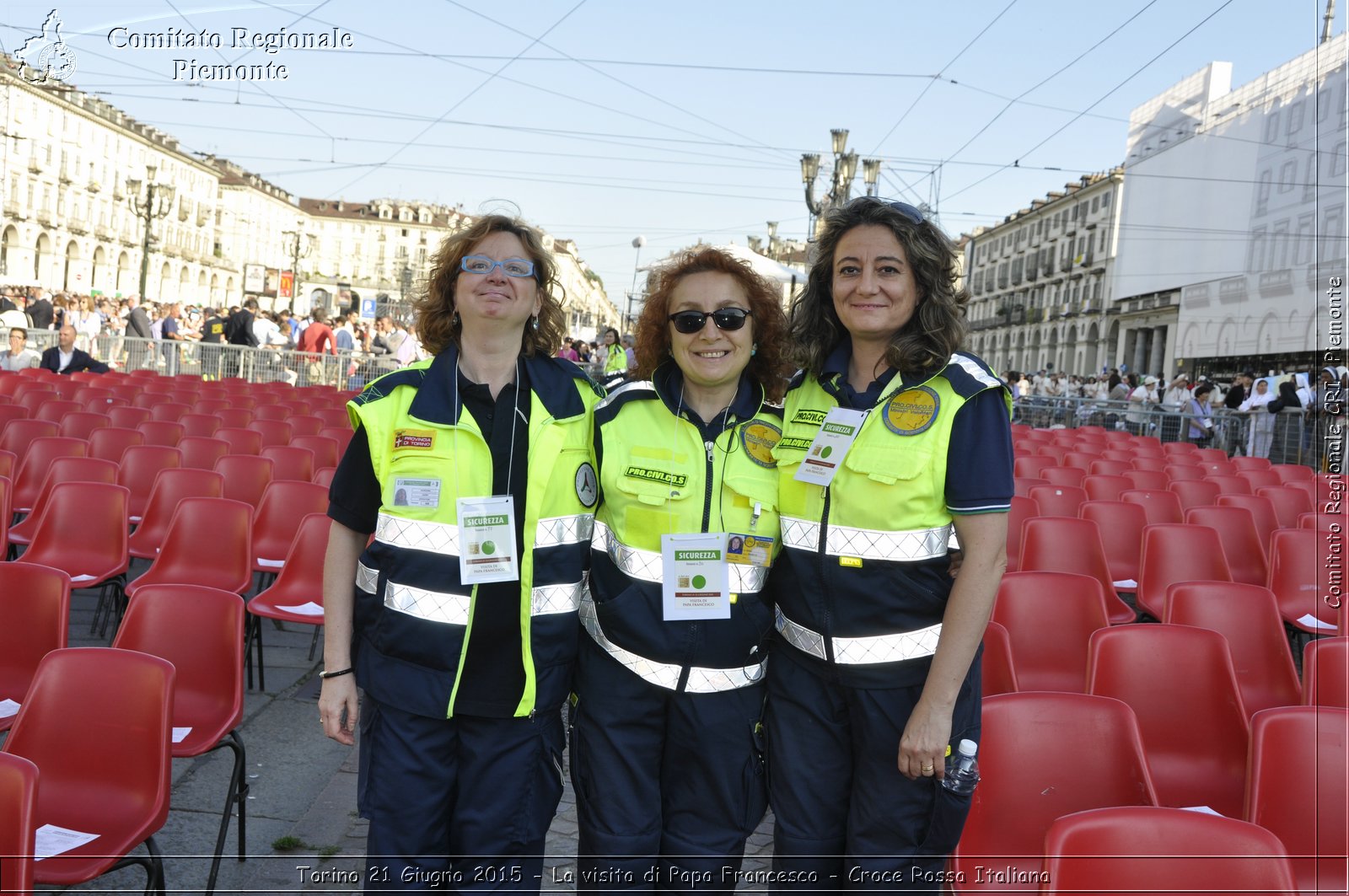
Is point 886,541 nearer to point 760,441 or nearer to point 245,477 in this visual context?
point 760,441

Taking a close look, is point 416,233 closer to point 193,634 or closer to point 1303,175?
point 1303,175

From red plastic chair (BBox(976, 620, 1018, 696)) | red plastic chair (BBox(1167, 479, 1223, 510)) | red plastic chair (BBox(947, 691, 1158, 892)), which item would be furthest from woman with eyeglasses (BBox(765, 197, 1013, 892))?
red plastic chair (BBox(1167, 479, 1223, 510))

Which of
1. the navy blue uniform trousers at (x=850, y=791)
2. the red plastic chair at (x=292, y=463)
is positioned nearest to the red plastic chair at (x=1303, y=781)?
the navy blue uniform trousers at (x=850, y=791)

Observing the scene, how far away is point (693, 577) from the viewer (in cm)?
229

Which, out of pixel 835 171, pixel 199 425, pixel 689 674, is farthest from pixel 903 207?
pixel 835 171

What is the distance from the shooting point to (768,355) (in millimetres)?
2541

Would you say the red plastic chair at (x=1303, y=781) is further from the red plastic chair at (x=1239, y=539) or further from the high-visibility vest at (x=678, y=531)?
the red plastic chair at (x=1239, y=539)

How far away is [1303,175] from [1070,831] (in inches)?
988

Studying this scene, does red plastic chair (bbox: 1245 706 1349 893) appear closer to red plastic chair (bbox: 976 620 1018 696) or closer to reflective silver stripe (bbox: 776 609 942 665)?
red plastic chair (bbox: 976 620 1018 696)

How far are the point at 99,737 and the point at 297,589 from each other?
215 centimetres

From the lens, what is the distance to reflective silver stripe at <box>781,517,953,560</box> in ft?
7.16

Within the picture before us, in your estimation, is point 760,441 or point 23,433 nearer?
point 760,441

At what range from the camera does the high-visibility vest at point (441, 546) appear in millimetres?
2281

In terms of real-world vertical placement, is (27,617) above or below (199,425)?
below
